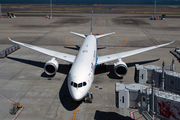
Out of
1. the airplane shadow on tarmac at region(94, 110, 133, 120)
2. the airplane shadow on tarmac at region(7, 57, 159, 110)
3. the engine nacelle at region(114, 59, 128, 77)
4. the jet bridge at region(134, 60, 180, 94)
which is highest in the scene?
the jet bridge at region(134, 60, 180, 94)

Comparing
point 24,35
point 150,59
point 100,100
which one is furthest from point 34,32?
point 100,100

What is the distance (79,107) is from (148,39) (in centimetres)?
3603

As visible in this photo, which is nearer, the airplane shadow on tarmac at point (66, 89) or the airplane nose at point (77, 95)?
the airplane nose at point (77, 95)

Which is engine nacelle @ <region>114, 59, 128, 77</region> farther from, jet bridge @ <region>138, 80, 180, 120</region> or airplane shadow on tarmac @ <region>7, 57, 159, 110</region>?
jet bridge @ <region>138, 80, 180, 120</region>

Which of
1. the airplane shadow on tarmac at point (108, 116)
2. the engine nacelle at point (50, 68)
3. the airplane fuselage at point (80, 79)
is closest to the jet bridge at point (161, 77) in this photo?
the airplane shadow on tarmac at point (108, 116)

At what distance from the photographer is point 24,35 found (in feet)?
181

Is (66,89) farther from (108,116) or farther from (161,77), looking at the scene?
(161,77)

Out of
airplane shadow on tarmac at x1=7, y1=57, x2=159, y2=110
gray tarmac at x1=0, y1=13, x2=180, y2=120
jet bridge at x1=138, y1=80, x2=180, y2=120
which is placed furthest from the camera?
A: airplane shadow on tarmac at x1=7, y1=57, x2=159, y2=110

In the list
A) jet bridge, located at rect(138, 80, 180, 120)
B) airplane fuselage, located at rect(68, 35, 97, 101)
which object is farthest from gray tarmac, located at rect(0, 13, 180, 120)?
jet bridge, located at rect(138, 80, 180, 120)

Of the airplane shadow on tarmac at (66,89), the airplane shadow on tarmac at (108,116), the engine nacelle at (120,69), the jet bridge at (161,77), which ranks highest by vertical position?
the jet bridge at (161,77)

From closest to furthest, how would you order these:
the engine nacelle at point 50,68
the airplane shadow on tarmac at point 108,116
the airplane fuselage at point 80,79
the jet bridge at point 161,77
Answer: the jet bridge at point 161,77
the airplane fuselage at point 80,79
the airplane shadow on tarmac at point 108,116
the engine nacelle at point 50,68

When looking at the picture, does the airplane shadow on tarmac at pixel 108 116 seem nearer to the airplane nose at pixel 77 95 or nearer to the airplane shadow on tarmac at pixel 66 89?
the airplane shadow on tarmac at pixel 66 89

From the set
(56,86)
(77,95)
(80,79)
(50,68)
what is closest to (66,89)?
(56,86)

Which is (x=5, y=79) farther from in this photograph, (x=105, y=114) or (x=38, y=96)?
(x=105, y=114)
